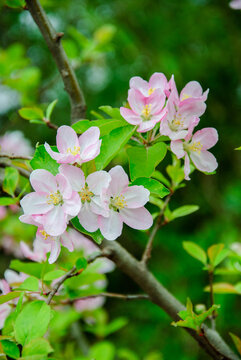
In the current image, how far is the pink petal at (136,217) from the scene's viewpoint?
546 millimetres

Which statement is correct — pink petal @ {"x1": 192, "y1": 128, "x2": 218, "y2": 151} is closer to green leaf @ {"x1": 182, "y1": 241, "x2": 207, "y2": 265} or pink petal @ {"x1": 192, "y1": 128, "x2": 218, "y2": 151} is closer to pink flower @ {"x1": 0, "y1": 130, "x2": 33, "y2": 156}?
green leaf @ {"x1": 182, "y1": 241, "x2": 207, "y2": 265}

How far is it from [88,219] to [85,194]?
1.3 inches

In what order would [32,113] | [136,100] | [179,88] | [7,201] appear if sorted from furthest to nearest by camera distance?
[179,88], [32,113], [7,201], [136,100]

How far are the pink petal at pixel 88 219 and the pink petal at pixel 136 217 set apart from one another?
5cm

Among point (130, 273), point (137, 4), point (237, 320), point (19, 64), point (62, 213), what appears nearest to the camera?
point (62, 213)

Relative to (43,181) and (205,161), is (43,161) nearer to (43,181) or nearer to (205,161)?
(43,181)

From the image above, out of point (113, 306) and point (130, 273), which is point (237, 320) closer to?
point (113, 306)

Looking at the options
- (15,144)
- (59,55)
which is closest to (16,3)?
(59,55)

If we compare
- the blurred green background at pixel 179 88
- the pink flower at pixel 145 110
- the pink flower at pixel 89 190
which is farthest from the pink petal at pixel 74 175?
the blurred green background at pixel 179 88

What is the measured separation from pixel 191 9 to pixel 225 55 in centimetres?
45

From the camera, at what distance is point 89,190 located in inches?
20.5

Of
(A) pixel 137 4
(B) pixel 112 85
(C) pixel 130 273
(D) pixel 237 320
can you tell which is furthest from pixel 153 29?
(C) pixel 130 273

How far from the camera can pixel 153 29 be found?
2.67 metres

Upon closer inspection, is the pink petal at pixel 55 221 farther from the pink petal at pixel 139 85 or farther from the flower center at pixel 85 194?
the pink petal at pixel 139 85
